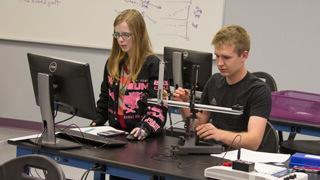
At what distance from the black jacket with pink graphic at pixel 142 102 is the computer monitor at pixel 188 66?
2.46ft

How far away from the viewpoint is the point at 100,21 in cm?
557

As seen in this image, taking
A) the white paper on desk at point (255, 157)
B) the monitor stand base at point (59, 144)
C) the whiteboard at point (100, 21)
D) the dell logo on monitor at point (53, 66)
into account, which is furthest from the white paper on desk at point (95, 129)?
the whiteboard at point (100, 21)

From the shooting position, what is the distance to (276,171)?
88.6 inches

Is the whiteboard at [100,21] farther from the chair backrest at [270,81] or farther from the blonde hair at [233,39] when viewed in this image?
the blonde hair at [233,39]

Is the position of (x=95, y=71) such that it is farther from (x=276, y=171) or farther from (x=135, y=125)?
(x=276, y=171)

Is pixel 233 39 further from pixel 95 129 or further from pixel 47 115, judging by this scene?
pixel 47 115

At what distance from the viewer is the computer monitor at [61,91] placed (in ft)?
8.64

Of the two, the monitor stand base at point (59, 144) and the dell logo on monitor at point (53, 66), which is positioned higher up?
the dell logo on monitor at point (53, 66)

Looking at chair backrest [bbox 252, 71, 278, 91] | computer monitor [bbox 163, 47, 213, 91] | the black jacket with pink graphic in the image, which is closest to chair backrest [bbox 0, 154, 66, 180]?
the black jacket with pink graphic

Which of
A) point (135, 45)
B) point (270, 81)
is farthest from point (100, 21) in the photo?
point (135, 45)

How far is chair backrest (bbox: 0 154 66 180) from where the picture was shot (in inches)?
79.7

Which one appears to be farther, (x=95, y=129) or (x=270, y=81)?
(x=270, y=81)

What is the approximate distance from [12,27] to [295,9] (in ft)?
9.43

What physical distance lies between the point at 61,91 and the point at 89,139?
0.27 m
